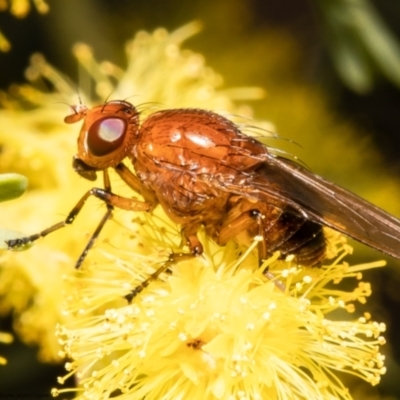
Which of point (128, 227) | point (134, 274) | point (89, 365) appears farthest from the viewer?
point (128, 227)

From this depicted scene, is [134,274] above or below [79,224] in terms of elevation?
below

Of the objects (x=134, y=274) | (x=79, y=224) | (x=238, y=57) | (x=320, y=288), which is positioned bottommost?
(x=320, y=288)

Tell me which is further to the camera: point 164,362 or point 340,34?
point 340,34

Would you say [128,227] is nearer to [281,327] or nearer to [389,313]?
[281,327]

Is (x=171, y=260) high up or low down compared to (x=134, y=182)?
down

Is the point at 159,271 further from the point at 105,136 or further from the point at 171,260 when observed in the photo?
the point at 105,136

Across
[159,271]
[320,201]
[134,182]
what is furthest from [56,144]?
[320,201]

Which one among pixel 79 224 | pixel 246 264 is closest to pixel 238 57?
pixel 79 224

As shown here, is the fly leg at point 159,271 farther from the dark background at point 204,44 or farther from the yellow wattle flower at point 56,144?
the dark background at point 204,44
